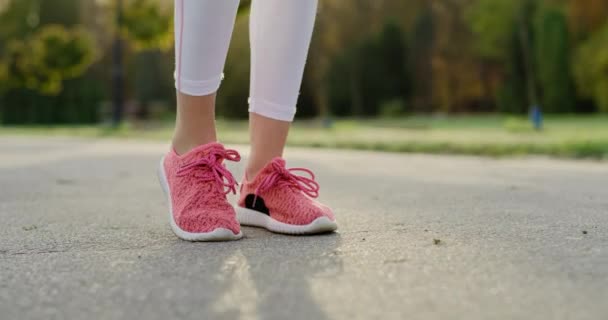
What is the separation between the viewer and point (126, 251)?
1.31 metres

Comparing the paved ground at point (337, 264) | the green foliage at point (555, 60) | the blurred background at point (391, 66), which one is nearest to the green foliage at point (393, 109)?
the blurred background at point (391, 66)

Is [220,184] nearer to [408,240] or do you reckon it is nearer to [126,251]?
[126,251]

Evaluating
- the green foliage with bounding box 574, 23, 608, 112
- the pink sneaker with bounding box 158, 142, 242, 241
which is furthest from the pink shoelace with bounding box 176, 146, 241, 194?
the green foliage with bounding box 574, 23, 608, 112

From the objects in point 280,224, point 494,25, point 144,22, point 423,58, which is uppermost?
point 280,224

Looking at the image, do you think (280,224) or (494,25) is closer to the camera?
(280,224)

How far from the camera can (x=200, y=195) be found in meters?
1.46

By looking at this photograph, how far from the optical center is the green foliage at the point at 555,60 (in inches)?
888

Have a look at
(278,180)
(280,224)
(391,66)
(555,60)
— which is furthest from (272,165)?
(391,66)

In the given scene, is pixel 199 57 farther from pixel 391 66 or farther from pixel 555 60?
pixel 391 66

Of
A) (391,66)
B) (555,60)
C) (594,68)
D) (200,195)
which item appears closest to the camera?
(200,195)

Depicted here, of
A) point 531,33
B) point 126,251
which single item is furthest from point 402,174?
point 531,33

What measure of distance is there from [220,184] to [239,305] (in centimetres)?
62

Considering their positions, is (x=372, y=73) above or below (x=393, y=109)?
above

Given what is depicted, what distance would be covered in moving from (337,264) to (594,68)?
21.9 m
